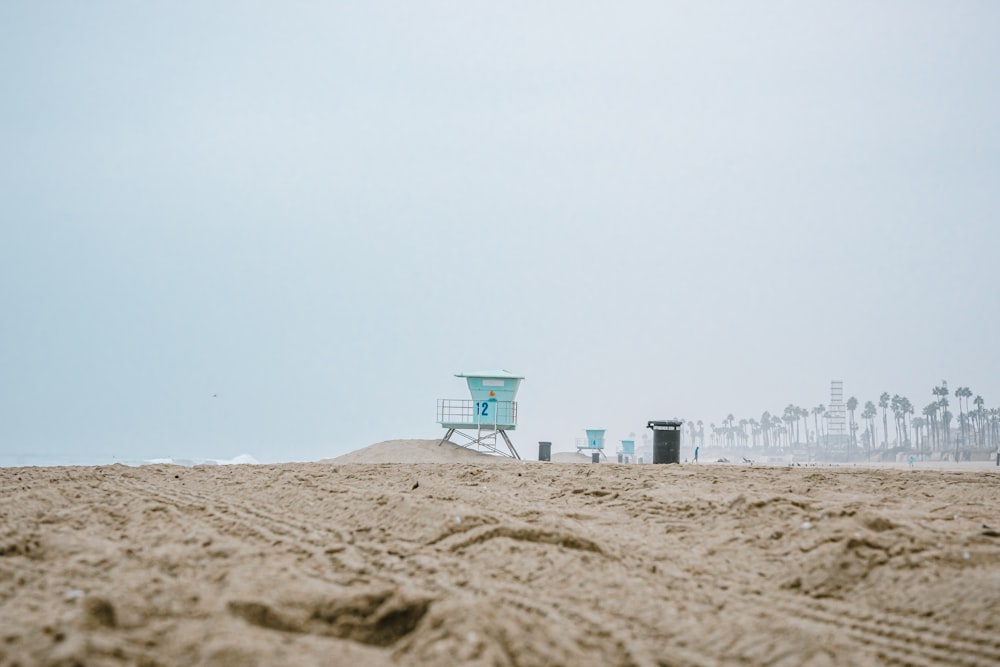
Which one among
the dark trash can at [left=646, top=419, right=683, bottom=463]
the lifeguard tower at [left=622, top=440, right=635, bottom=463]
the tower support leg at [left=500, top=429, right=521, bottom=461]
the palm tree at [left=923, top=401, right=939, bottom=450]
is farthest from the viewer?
the palm tree at [left=923, top=401, right=939, bottom=450]

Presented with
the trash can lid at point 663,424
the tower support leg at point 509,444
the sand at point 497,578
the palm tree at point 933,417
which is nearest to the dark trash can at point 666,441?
the trash can lid at point 663,424

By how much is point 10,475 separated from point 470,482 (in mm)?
8496

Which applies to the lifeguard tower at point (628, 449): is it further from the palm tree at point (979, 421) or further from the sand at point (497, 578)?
the palm tree at point (979, 421)

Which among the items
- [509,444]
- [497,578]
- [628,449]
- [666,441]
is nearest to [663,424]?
[666,441]

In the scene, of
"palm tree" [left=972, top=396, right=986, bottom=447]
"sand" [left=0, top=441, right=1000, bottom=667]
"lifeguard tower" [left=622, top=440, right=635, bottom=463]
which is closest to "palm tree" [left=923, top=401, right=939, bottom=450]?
"palm tree" [left=972, top=396, right=986, bottom=447]

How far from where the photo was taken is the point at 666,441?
19.6 m

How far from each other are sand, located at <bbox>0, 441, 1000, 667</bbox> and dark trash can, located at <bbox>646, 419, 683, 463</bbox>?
32.1 feet

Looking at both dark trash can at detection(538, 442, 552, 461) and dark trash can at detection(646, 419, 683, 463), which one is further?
dark trash can at detection(538, 442, 552, 461)

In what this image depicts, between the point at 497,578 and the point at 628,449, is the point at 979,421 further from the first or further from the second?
the point at 497,578

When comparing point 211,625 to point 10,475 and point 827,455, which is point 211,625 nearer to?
point 10,475

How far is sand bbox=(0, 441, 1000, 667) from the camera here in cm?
379

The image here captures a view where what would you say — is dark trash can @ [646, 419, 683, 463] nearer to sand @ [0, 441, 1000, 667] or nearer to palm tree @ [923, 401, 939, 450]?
sand @ [0, 441, 1000, 667]

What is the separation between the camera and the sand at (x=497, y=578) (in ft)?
12.5

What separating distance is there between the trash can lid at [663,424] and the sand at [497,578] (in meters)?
9.80
